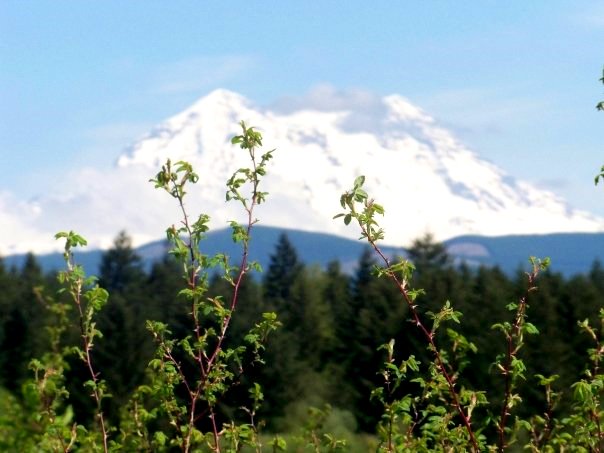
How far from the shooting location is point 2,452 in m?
7.96

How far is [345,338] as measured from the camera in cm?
8250

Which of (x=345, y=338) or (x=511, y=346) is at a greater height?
(x=511, y=346)

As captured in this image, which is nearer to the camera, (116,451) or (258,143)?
(258,143)

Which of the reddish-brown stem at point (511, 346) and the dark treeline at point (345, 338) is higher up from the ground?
the reddish-brown stem at point (511, 346)

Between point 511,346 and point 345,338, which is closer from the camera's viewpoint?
point 511,346

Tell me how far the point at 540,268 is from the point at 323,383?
73.5 meters

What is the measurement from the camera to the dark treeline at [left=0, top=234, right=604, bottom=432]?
62.6 metres

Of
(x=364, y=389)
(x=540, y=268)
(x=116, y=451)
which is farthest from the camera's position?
(x=364, y=389)

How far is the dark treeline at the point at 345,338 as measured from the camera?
62.6 m

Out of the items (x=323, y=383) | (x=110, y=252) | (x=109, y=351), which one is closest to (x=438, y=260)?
(x=110, y=252)

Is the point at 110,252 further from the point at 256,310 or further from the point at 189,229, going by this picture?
the point at 189,229

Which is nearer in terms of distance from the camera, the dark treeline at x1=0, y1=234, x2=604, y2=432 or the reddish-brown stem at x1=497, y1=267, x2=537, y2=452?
the reddish-brown stem at x1=497, y1=267, x2=537, y2=452

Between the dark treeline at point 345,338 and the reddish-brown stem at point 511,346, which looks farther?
the dark treeline at point 345,338

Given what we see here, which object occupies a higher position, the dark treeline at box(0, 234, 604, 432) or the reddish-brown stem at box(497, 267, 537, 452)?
the reddish-brown stem at box(497, 267, 537, 452)
